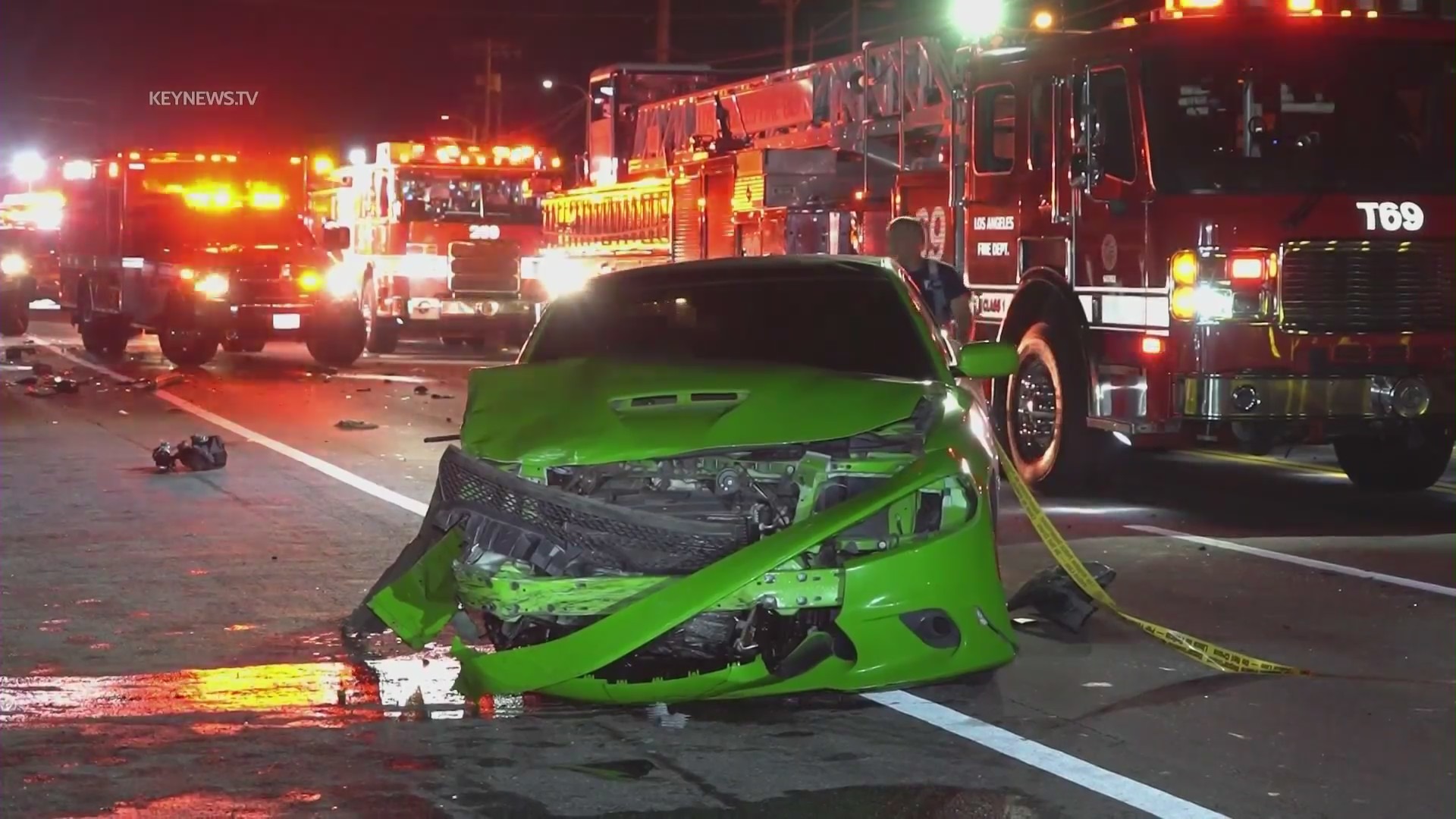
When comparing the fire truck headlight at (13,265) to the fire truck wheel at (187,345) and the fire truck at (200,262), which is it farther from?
the fire truck wheel at (187,345)

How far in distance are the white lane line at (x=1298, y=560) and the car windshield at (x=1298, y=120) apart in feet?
6.45

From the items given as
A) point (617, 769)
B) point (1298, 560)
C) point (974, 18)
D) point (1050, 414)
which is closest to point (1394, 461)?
point (1050, 414)

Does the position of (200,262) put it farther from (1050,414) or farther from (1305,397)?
(1305,397)

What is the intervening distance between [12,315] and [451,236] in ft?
29.1

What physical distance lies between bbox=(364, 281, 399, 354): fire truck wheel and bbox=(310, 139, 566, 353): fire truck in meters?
0.02

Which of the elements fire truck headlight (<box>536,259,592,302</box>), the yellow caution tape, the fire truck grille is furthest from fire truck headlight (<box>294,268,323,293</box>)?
the yellow caution tape

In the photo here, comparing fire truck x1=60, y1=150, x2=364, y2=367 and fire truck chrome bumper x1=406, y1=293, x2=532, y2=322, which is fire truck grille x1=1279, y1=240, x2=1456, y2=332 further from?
fire truck chrome bumper x1=406, y1=293, x2=532, y2=322

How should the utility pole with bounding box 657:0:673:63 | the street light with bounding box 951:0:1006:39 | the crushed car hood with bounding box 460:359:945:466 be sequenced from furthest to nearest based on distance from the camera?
the utility pole with bounding box 657:0:673:63 → the street light with bounding box 951:0:1006:39 → the crushed car hood with bounding box 460:359:945:466

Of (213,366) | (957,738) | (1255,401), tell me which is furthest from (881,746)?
(213,366)

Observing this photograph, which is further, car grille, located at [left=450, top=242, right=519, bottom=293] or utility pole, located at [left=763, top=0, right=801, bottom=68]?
utility pole, located at [left=763, top=0, right=801, bottom=68]

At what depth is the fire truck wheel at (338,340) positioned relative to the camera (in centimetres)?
2609

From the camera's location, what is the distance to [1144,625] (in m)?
8.33

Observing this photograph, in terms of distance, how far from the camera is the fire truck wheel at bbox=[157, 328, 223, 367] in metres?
25.5

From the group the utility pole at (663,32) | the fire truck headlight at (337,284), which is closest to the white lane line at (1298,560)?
the fire truck headlight at (337,284)
